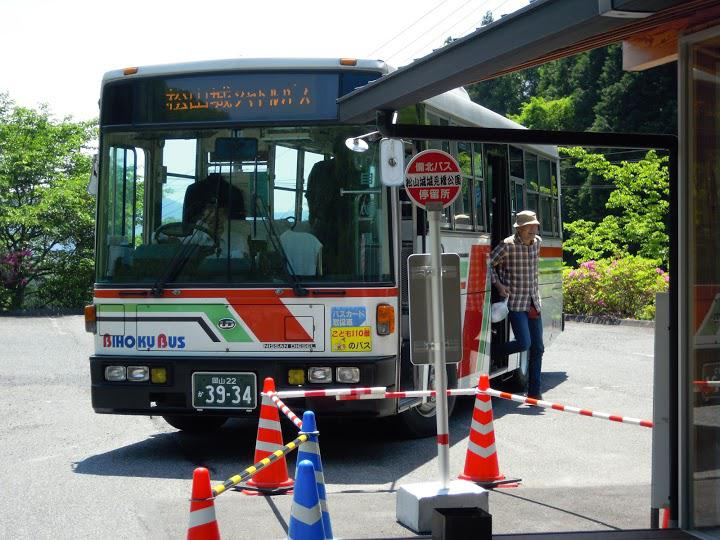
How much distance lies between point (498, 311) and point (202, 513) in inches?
282

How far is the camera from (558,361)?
56.0 feet

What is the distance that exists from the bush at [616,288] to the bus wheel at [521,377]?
1252cm

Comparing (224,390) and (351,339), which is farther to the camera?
(224,390)

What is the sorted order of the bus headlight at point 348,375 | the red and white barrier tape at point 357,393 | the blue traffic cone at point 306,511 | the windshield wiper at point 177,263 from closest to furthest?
the blue traffic cone at point 306,511 < the red and white barrier tape at point 357,393 < the bus headlight at point 348,375 < the windshield wiper at point 177,263

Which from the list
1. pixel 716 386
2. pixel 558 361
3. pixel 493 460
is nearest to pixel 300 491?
pixel 716 386

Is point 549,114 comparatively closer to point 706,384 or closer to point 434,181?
point 434,181

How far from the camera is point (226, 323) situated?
345 inches

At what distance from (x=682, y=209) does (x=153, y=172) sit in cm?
471

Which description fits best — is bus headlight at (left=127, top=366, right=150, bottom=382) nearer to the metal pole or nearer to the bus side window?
the bus side window

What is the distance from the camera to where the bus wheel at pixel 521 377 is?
13344 millimetres

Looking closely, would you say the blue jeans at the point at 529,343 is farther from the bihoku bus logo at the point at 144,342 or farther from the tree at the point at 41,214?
the tree at the point at 41,214

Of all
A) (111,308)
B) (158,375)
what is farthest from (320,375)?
(111,308)

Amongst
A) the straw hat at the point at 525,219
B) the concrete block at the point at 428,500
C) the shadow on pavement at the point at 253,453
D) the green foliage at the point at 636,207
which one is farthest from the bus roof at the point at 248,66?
the green foliage at the point at 636,207

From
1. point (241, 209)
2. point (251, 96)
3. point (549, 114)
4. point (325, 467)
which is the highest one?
point (549, 114)
